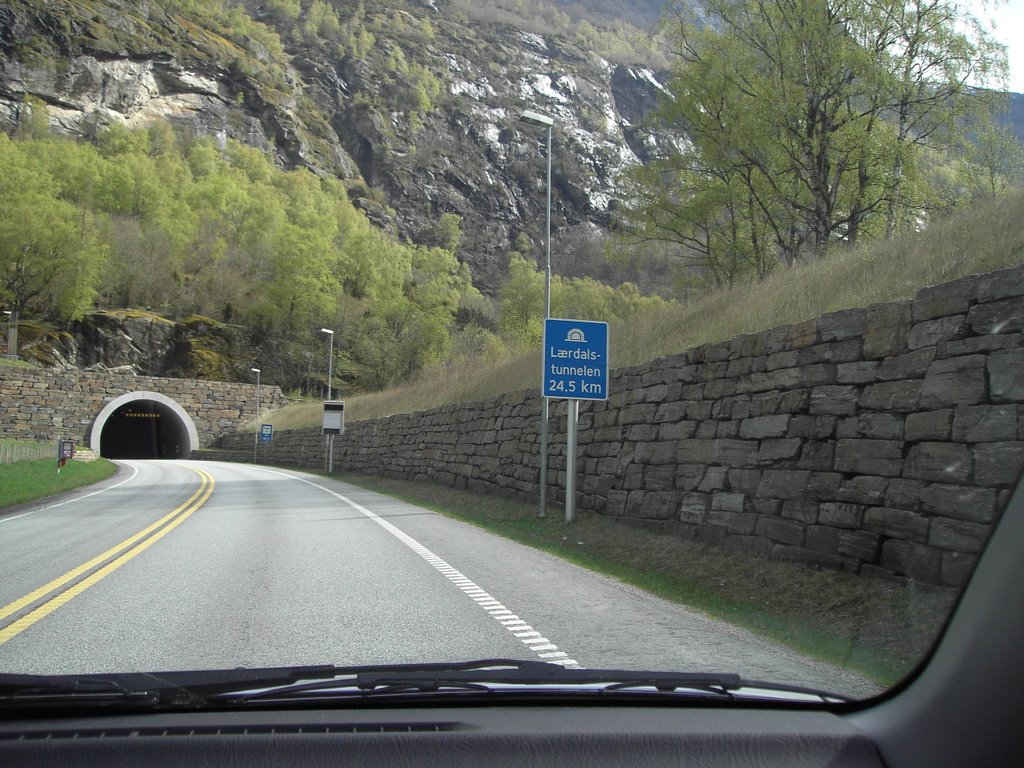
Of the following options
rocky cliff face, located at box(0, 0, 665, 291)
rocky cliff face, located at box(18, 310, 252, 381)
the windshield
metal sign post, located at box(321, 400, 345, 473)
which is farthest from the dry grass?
rocky cliff face, located at box(0, 0, 665, 291)

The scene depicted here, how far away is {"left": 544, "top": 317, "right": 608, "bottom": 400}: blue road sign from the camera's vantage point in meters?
15.0

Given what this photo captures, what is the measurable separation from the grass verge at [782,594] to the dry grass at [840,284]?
358 centimetres

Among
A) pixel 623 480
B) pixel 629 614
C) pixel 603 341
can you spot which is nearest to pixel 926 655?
pixel 629 614

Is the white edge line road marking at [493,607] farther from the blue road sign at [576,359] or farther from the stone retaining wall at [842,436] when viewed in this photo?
the blue road sign at [576,359]

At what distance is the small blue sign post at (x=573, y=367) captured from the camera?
49.2ft

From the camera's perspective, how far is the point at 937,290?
7.68 m

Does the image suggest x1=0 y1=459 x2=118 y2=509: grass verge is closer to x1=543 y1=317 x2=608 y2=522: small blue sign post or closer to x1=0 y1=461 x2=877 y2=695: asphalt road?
x1=0 y1=461 x2=877 y2=695: asphalt road

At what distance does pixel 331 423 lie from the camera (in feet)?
126

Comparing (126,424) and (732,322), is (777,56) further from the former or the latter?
(126,424)

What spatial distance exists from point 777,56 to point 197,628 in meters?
20.4

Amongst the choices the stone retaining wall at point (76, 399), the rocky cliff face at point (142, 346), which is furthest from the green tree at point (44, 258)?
the stone retaining wall at point (76, 399)

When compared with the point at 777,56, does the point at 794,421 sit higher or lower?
lower

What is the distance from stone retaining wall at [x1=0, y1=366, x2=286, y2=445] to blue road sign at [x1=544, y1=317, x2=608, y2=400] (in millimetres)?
50602

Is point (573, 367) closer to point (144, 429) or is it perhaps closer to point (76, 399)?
point (76, 399)
